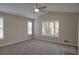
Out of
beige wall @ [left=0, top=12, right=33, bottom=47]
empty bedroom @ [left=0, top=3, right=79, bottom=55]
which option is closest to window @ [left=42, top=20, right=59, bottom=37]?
empty bedroom @ [left=0, top=3, right=79, bottom=55]

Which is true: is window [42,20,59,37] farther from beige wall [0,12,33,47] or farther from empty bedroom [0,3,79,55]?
beige wall [0,12,33,47]

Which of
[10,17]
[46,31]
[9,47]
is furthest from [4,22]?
[46,31]

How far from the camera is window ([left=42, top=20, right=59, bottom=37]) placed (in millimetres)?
1870

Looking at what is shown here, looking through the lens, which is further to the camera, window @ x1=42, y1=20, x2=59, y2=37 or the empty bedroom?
window @ x1=42, y1=20, x2=59, y2=37

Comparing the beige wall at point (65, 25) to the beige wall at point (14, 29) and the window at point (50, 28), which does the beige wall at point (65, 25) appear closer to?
the window at point (50, 28)

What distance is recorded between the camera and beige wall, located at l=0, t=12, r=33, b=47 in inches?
72.8

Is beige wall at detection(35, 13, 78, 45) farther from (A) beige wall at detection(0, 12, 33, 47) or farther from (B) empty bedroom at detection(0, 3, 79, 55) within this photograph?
(A) beige wall at detection(0, 12, 33, 47)

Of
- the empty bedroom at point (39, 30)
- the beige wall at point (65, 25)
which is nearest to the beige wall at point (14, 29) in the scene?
the empty bedroom at point (39, 30)

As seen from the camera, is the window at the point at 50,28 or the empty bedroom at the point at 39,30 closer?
the empty bedroom at the point at 39,30

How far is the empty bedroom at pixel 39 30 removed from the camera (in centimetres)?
176

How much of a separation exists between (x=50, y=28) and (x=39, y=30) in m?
0.29

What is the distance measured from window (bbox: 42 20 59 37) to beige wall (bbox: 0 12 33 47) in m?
0.47

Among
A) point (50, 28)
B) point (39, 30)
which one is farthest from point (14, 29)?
point (50, 28)

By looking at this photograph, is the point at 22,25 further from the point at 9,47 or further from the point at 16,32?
the point at 9,47
